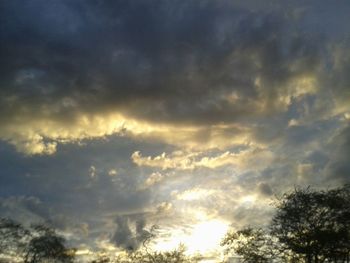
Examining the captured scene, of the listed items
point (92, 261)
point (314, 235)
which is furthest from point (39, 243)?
point (314, 235)

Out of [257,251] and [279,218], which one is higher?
[279,218]

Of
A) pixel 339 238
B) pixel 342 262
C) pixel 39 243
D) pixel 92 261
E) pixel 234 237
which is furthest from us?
pixel 92 261

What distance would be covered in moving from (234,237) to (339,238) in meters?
13.8

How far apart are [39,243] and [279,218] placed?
154 feet

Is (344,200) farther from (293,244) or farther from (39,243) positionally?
(39,243)

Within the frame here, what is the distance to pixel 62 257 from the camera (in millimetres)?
80625

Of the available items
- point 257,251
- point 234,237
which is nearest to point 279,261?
point 257,251

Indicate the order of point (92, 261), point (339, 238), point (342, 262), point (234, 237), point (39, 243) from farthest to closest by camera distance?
point (92, 261), point (39, 243), point (234, 237), point (342, 262), point (339, 238)

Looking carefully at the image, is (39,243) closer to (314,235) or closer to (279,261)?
(279,261)

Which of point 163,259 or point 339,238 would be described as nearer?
point 339,238

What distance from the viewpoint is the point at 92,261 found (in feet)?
326

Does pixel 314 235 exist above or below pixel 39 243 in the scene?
below

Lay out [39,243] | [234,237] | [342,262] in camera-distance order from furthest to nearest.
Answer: [39,243] → [234,237] → [342,262]

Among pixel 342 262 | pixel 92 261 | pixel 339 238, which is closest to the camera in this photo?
pixel 339 238
